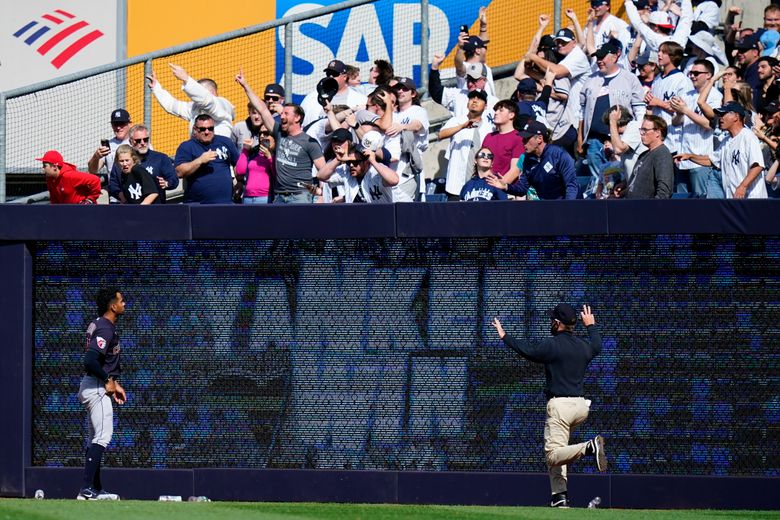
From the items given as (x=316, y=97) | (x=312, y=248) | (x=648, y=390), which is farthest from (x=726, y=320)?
(x=316, y=97)

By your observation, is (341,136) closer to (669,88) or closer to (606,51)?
(606,51)

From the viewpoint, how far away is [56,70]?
1567 centimetres

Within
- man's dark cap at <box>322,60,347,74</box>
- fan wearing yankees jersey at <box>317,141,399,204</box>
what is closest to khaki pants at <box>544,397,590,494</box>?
fan wearing yankees jersey at <box>317,141,399,204</box>

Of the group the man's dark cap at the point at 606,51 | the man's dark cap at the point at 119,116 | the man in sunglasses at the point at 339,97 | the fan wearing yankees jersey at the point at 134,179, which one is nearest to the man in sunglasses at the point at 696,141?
the man's dark cap at the point at 606,51

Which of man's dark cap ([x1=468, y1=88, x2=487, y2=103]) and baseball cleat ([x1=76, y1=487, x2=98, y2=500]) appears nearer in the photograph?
baseball cleat ([x1=76, y1=487, x2=98, y2=500])

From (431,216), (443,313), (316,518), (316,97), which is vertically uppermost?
(316,97)

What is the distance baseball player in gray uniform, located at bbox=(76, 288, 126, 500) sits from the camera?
974cm

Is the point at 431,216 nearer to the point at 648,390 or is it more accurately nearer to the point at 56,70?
the point at 648,390

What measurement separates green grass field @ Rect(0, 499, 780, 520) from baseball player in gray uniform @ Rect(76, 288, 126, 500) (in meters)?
0.26

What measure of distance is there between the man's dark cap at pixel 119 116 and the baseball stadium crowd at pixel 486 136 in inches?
0.5

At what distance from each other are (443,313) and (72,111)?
513 cm

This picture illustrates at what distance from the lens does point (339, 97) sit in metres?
13.7

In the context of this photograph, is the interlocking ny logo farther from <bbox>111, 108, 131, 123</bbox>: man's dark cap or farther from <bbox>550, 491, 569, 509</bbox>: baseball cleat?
<bbox>550, 491, 569, 509</bbox>: baseball cleat

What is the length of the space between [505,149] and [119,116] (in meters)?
3.76
